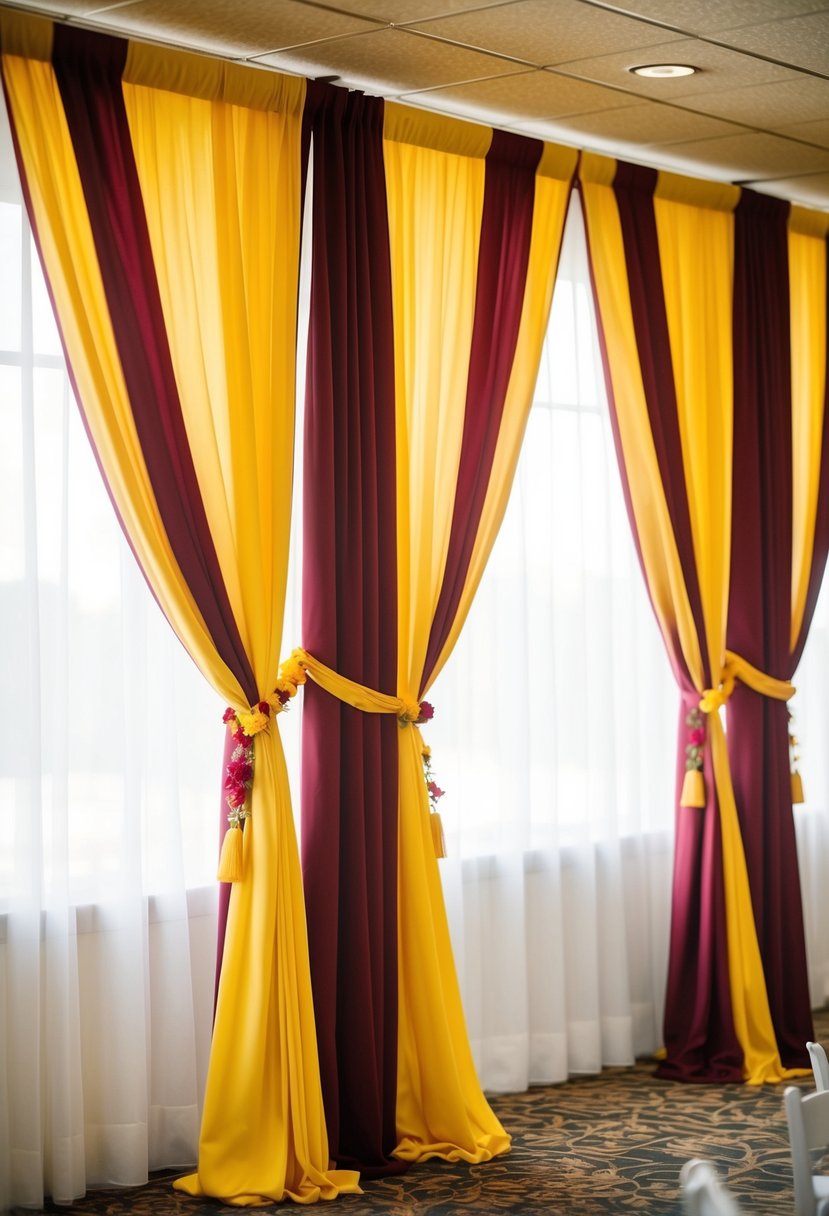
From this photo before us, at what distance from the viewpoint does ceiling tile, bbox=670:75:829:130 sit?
16.7ft

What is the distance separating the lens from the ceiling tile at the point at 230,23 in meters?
4.36

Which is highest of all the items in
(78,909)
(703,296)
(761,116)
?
(761,116)

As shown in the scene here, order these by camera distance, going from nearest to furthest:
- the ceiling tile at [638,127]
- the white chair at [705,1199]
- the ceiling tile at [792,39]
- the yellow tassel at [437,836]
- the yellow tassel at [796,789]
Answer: the white chair at [705,1199] → the ceiling tile at [792,39] → the yellow tassel at [437,836] → the ceiling tile at [638,127] → the yellow tassel at [796,789]

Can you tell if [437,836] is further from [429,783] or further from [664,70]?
[664,70]

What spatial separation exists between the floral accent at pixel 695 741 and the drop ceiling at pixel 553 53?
2125 millimetres

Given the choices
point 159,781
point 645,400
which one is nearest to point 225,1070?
point 159,781

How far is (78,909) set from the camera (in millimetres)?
4664

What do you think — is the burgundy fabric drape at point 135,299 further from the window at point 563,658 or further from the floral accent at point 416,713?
the window at point 563,658

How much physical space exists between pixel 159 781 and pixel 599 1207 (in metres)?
1.76

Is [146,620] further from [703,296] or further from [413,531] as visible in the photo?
[703,296]

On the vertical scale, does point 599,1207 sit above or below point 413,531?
below

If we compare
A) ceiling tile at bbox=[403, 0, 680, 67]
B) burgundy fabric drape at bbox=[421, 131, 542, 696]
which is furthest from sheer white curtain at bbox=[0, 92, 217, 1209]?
ceiling tile at bbox=[403, 0, 680, 67]

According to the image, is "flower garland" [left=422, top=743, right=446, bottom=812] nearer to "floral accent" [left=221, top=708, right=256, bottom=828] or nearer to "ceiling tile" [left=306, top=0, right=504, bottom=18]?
"floral accent" [left=221, top=708, right=256, bottom=828]

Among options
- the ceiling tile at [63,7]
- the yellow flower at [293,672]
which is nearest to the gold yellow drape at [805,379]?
the yellow flower at [293,672]
